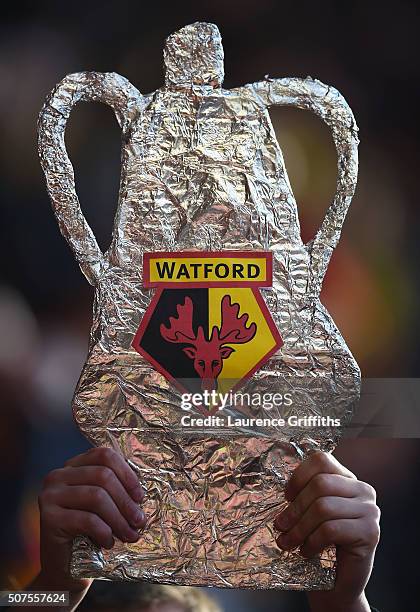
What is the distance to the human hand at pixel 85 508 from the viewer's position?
0.98 metres

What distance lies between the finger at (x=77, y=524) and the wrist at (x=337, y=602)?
0.29 m

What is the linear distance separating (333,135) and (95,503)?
23.5 inches

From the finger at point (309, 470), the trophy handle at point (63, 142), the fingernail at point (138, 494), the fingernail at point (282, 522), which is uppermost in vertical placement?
the trophy handle at point (63, 142)

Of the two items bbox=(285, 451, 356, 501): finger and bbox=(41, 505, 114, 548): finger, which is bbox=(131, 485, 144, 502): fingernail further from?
bbox=(285, 451, 356, 501): finger

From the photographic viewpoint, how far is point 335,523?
38.0 inches

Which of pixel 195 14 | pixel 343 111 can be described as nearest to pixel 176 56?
pixel 195 14

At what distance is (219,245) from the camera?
99 centimetres

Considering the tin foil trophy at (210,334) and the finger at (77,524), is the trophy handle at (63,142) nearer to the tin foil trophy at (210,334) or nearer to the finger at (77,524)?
the tin foil trophy at (210,334)

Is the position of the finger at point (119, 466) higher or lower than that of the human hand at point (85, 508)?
higher

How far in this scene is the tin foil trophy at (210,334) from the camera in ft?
3.20

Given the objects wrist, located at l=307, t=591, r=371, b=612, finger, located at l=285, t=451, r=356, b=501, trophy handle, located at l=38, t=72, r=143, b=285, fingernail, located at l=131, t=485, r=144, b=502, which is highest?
trophy handle, located at l=38, t=72, r=143, b=285

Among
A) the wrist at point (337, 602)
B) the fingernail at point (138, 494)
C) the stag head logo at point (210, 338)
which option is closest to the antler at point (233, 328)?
the stag head logo at point (210, 338)

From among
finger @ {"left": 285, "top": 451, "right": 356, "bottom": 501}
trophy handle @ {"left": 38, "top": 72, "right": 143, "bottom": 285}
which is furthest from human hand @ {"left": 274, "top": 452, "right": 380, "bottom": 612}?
trophy handle @ {"left": 38, "top": 72, "right": 143, "bottom": 285}

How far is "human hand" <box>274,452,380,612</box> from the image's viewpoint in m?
0.96
